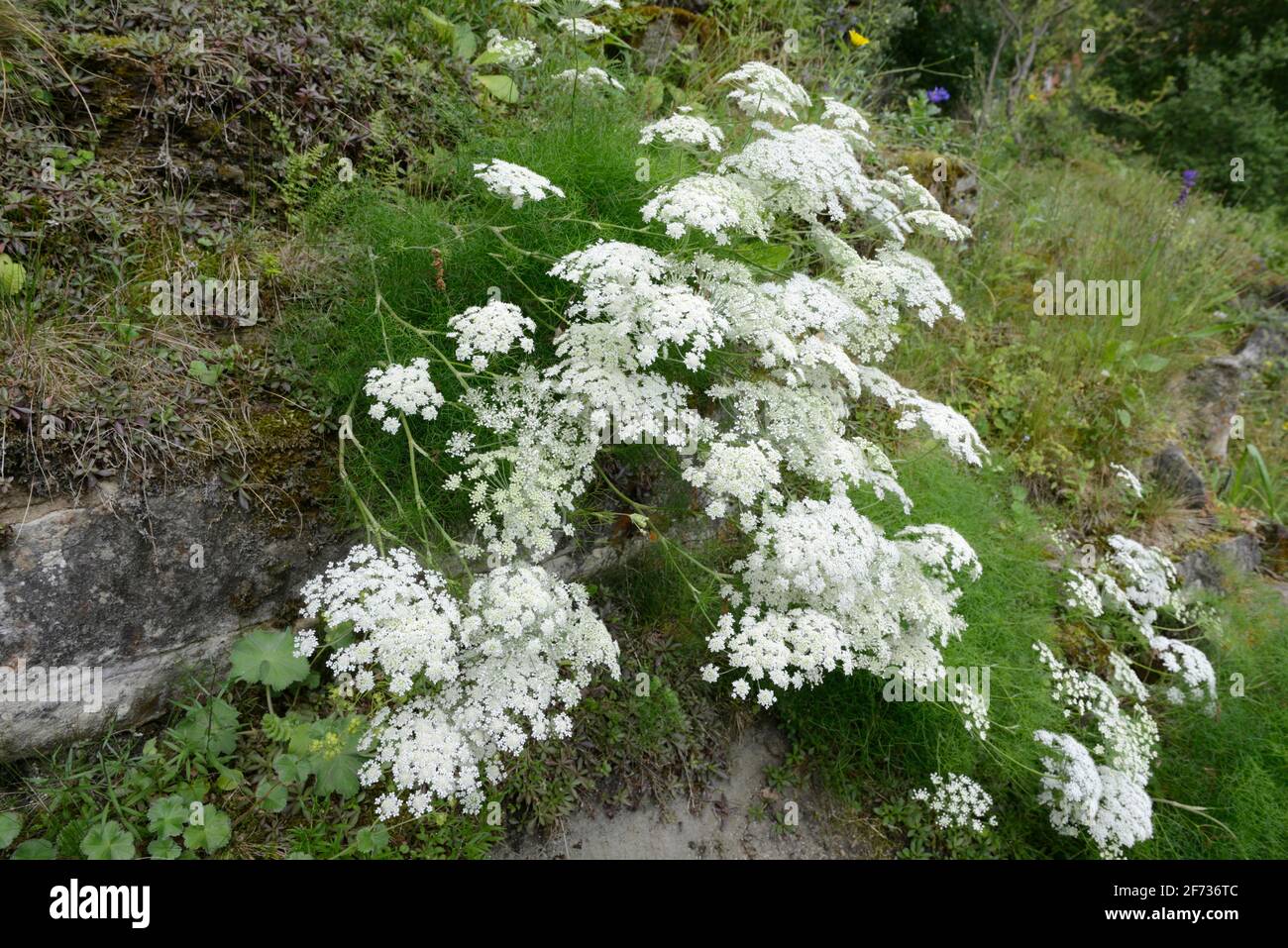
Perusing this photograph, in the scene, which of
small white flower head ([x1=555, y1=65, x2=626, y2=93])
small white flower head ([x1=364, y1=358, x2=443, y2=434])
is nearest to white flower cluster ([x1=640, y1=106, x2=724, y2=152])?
small white flower head ([x1=555, y1=65, x2=626, y2=93])

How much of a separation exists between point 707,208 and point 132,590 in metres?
2.48

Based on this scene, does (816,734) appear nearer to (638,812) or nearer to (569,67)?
(638,812)

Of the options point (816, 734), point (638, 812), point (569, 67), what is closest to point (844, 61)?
point (569, 67)

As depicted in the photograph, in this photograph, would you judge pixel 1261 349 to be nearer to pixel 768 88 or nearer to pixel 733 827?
pixel 768 88

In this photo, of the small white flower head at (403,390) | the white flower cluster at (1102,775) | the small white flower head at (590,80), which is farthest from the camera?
the small white flower head at (590,80)

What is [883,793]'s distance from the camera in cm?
320

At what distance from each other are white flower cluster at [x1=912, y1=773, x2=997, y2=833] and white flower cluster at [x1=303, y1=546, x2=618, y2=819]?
1.62 m

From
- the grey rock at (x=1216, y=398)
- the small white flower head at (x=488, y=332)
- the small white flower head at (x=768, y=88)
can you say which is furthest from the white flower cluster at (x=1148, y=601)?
the small white flower head at (x=488, y=332)

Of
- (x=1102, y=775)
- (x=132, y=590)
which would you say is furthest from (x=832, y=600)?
(x=132, y=590)

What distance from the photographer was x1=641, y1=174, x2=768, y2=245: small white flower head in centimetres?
254

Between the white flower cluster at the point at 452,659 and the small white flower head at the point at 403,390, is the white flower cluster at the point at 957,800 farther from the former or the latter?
the small white flower head at the point at 403,390

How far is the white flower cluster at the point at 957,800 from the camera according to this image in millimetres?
2834

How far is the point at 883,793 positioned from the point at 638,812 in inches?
46.3

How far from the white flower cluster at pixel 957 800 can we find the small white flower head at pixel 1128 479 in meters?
2.34
